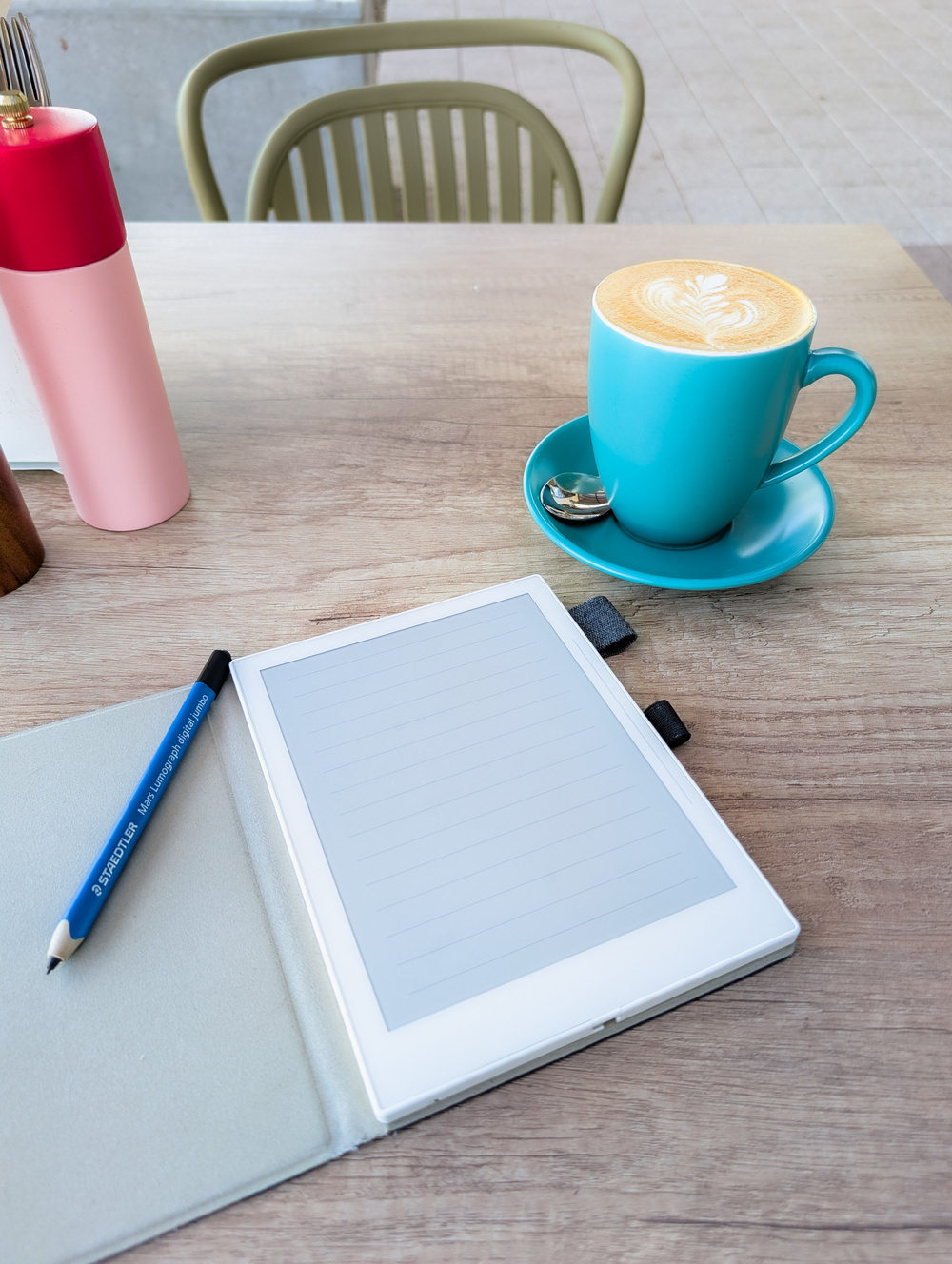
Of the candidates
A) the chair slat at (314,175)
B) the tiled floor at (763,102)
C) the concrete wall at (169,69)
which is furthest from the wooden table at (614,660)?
the tiled floor at (763,102)

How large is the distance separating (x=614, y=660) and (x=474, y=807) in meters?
0.13

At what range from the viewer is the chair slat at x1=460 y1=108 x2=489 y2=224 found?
3.52 ft

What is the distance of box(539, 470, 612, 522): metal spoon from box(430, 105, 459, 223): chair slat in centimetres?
67

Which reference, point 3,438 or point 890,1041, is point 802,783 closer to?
point 890,1041

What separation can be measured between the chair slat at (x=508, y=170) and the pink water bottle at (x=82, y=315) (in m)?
0.68

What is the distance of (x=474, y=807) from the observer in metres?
0.38

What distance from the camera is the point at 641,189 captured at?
2.59 meters

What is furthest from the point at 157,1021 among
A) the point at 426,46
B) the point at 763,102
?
the point at 763,102

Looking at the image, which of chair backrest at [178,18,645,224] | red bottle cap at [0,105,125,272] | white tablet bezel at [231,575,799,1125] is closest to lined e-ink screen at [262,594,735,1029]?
white tablet bezel at [231,575,799,1125]

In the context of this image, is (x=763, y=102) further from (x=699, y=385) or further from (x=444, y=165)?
(x=699, y=385)

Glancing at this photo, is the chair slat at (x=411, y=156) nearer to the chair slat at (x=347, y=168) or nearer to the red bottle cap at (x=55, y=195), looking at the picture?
the chair slat at (x=347, y=168)

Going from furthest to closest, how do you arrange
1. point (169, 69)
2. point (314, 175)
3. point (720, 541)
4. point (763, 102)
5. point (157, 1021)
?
point (763, 102)
point (169, 69)
point (314, 175)
point (720, 541)
point (157, 1021)

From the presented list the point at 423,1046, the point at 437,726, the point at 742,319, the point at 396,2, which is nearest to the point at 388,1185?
the point at 423,1046

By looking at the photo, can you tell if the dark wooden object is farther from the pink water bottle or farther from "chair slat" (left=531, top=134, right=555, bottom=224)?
"chair slat" (left=531, top=134, right=555, bottom=224)
